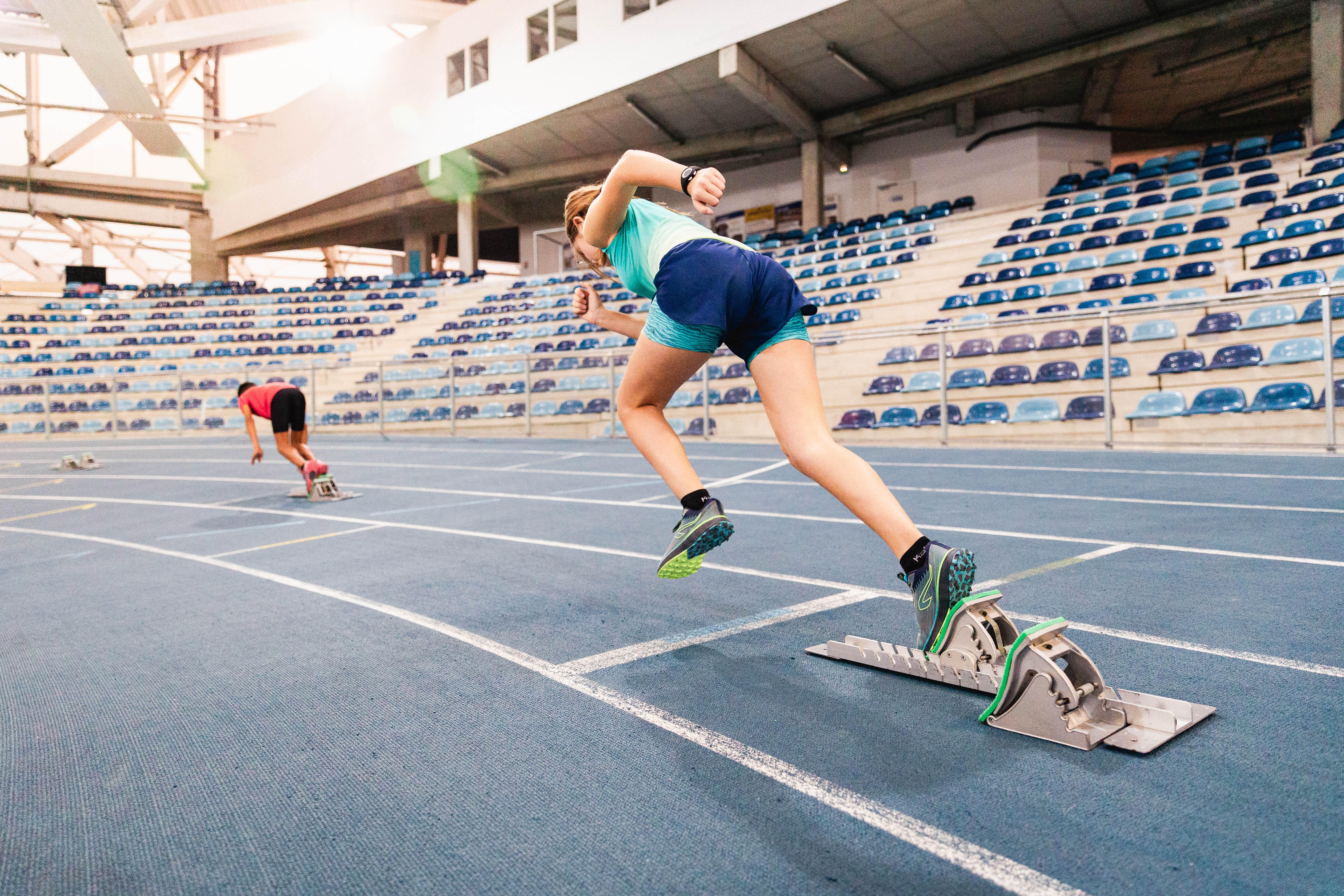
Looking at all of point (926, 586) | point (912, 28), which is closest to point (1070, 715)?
point (926, 586)

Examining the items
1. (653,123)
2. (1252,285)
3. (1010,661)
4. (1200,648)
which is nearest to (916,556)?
(1010,661)

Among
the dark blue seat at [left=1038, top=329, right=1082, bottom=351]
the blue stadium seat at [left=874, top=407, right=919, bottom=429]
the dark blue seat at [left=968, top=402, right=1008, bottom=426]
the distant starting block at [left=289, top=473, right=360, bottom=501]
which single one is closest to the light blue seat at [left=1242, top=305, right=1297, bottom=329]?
the dark blue seat at [left=1038, top=329, right=1082, bottom=351]

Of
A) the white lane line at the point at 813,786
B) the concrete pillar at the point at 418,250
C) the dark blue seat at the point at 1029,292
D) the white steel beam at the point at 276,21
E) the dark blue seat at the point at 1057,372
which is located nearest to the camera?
the white lane line at the point at 813,786

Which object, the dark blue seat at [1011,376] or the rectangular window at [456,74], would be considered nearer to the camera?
the dark blue seat at [1011,376]

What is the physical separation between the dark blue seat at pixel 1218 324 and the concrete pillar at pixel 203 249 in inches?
1605

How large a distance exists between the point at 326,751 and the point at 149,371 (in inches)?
1126

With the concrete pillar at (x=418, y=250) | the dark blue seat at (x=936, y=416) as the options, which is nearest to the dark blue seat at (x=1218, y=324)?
the dark blue seat at (x=936, y=416)

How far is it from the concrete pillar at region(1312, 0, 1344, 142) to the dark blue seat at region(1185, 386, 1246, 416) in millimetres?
11572

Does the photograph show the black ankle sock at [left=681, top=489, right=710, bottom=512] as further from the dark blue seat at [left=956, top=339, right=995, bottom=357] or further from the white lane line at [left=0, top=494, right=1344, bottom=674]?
the dark blue seat at [left=956, top=339, right=995, bottom=357]

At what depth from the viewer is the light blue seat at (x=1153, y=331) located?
35.6 ft

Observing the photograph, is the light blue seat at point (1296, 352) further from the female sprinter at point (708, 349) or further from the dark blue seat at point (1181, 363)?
the female sprinter at point (708, 349)

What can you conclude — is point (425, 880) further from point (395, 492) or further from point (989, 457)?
point (989, 457)

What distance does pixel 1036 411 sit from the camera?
10461 millimetres

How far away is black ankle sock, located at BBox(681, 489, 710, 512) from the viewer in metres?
2.69
